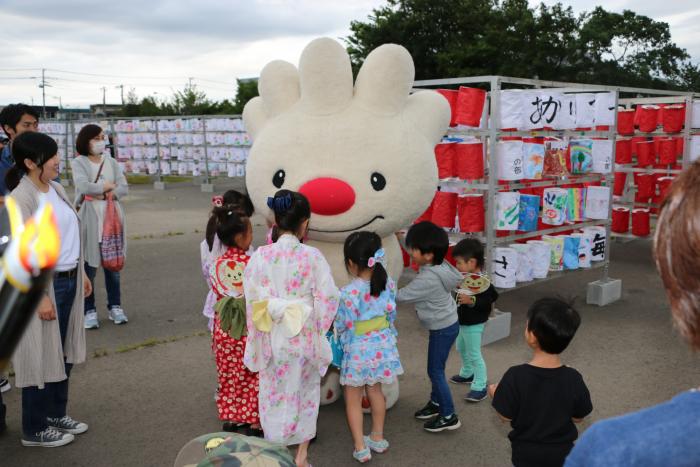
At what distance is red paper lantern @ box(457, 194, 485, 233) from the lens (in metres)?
5.33

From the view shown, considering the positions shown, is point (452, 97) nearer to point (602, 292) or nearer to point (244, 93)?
point (602, 292)

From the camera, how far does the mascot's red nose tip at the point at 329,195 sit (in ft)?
12.7

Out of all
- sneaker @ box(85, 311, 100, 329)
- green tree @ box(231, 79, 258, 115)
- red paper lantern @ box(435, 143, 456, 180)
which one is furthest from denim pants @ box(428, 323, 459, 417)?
green tree @ box(231, 79, 258, 115)

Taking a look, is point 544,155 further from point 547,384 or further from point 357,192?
point 547,384

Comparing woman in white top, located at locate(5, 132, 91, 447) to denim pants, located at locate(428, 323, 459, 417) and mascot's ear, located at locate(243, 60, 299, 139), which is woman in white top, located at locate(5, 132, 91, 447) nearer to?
mascot's ear, located at locate(243, 60, 299, 139)

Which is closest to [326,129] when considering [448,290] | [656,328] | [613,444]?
[448,290]

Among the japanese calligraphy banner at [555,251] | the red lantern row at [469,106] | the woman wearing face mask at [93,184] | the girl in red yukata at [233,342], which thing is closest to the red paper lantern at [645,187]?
the japanese calligraphy banner at [555,251]

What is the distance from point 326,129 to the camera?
405 cm

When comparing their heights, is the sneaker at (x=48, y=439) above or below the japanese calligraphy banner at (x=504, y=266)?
below

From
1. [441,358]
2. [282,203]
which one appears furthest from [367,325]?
[282,203]

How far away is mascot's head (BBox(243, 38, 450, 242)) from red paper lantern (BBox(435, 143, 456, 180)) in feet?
3.32

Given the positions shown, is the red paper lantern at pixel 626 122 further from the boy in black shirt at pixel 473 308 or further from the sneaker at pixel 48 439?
the sneaker at pixel 48 439

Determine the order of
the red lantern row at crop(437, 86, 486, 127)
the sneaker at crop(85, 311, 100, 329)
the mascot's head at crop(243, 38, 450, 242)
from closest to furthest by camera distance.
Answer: the mascot's head at crop(243, 38, 450, 242), the red lantern row at crop(437, 86, 486, 127), the sneaker at crop(85, 311, 100, 329)

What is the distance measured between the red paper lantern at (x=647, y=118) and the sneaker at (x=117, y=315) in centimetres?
679
